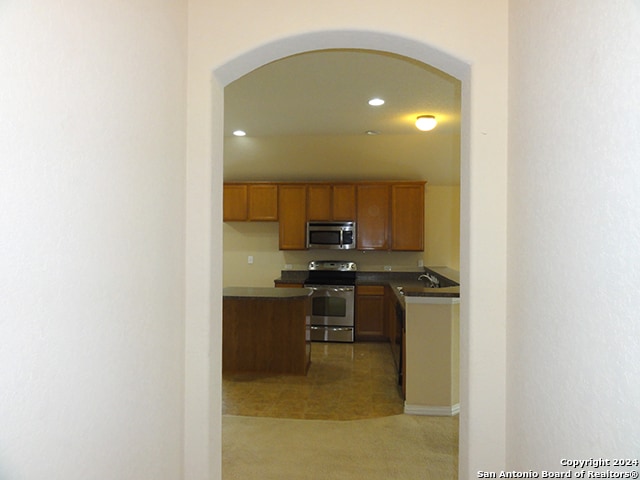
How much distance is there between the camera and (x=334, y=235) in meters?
6.05

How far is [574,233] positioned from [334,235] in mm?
5110

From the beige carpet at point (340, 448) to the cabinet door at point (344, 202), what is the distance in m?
3.30

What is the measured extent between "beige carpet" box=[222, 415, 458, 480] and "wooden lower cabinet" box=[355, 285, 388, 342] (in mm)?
2550

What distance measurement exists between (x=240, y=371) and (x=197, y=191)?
3345mm

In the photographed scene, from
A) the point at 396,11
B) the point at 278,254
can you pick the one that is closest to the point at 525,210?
the point at 396,11

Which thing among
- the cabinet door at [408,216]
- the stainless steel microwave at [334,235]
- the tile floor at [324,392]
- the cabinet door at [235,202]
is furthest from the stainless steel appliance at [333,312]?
the cabinet door at [235,202]

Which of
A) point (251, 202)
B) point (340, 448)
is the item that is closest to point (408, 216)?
point (251, 202)

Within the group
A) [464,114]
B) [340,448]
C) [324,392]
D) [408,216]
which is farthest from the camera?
[408,216]

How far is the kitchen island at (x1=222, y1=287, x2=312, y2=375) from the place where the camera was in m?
4.40

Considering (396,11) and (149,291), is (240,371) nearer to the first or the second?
(149,291)

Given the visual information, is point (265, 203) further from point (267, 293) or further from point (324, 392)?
point (324, 392)

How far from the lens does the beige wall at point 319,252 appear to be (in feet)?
21.0

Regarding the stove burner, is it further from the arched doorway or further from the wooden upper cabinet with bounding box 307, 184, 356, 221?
the arched doorway

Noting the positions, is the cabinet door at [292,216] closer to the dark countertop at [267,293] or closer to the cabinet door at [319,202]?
the cabinet door at [319,202]
